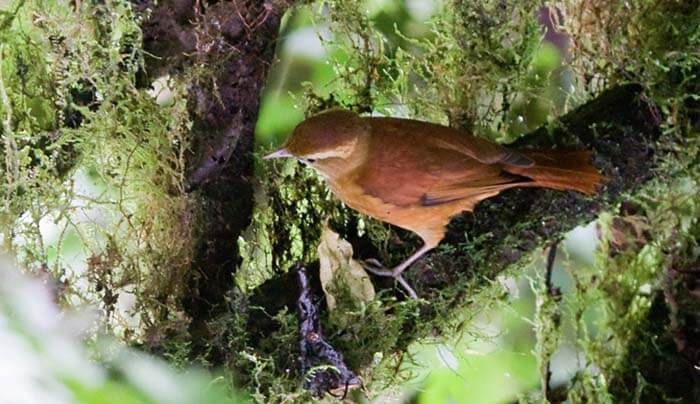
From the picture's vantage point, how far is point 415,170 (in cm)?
147

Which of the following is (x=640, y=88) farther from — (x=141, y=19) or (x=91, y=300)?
(x=91, y=300)

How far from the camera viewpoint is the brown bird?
4.76ft

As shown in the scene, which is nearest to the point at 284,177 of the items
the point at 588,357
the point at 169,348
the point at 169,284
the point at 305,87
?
the point at 305,87

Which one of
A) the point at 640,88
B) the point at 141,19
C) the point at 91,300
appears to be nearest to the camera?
the point at 91,300

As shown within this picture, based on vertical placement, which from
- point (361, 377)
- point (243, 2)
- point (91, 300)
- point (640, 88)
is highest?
point (243, 2)

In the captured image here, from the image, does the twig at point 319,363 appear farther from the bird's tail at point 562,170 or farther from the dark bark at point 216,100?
the bird's tail at point 562,170

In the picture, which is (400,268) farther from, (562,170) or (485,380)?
(485,380)

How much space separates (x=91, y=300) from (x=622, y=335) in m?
1.20

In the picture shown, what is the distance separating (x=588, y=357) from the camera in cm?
181

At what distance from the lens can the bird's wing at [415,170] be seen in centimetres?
146

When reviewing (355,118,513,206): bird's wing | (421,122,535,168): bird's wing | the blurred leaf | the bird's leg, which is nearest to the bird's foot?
the bird's leg

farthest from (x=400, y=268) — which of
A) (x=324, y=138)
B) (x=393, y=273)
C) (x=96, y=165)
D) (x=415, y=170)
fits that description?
(x=96, y=165)

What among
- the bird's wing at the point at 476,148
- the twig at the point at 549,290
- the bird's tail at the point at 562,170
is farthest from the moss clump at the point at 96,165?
the twig at the point at 549,290

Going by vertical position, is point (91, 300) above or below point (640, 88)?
below
